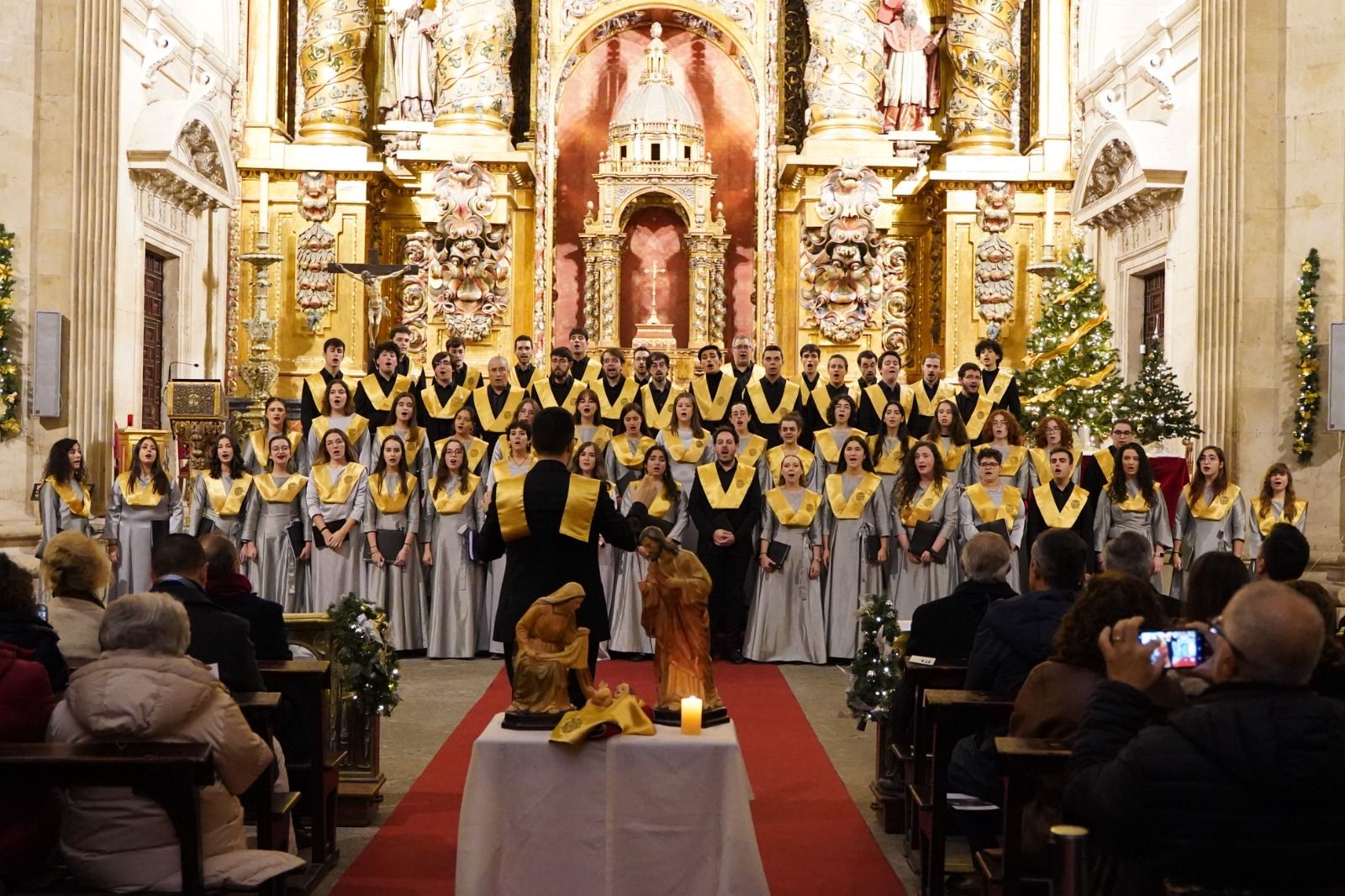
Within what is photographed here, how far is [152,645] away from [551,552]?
1.71 m

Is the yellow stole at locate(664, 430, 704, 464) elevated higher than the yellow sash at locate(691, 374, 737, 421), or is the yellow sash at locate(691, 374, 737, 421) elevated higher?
the yellow sash at locate(691, 374, 737, 421)

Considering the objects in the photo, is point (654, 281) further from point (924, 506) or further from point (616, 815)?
point (616, 815)

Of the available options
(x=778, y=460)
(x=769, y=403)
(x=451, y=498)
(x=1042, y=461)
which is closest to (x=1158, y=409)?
(x=1042, y=461)

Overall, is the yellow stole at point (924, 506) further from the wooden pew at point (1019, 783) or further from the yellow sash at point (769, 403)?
the wooden pew at point (1019, 783)

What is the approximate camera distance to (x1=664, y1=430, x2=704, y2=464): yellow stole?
12016 mm

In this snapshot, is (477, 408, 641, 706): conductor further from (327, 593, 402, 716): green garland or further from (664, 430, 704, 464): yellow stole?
(664, 430, 704, 464): yellow stole

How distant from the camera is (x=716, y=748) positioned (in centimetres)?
490

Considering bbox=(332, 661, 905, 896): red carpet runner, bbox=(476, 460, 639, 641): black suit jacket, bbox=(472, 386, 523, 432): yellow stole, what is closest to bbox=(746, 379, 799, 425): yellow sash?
bbox=(472, 386, 523, 432): yellow stole

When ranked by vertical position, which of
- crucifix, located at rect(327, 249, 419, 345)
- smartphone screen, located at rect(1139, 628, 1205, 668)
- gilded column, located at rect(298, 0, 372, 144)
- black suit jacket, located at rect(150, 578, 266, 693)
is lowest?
black suit jacket, located at rect(150, 578, 266, 693)

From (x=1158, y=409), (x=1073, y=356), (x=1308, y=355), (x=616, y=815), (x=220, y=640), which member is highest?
(x=1073, y=356)

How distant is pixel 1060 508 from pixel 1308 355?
233cm

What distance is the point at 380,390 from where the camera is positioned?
12883 mm

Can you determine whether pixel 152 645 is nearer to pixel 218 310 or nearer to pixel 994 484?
pixel 994 484

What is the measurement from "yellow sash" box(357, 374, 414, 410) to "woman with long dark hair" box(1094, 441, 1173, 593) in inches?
216
